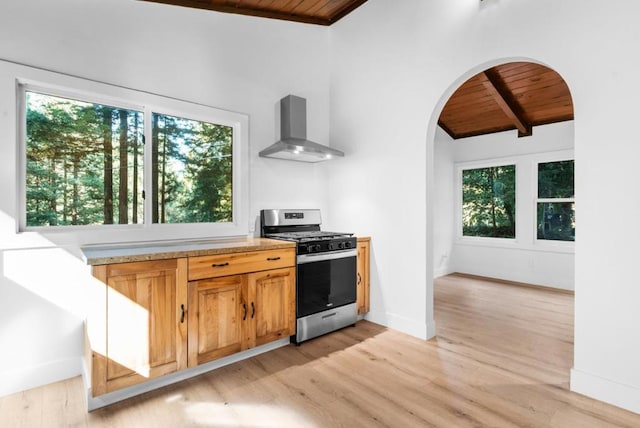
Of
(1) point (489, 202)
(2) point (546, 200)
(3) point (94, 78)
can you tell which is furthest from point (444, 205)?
(3) point (94, 78)

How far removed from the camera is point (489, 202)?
5.66m

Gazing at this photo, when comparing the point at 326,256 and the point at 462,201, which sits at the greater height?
the point at 462,201

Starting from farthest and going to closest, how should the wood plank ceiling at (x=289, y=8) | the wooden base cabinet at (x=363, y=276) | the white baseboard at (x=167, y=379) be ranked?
the wooden base cabinet at (x=363, y=276), the wood plank ceiling at (x=289, y=8), the white baseboard at (x=167, y=379)

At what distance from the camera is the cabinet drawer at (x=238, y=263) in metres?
2.23

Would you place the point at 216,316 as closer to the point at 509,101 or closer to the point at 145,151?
the point at 145,151

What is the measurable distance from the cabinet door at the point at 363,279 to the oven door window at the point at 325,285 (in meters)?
0.11

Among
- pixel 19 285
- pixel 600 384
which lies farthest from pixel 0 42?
pixel 600 384

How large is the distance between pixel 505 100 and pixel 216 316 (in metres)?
4.40

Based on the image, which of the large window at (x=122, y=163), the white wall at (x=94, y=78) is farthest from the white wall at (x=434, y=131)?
the large window at (x=122, y=163)

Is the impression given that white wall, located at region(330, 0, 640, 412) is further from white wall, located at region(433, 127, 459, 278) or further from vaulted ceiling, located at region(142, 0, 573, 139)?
white wall, located at region(433, 127, 459, 278)

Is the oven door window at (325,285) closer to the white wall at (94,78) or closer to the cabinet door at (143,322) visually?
the white wall at (94,78)

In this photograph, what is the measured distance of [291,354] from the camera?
8.79 feet

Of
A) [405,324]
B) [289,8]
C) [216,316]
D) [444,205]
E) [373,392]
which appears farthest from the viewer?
[444,205]

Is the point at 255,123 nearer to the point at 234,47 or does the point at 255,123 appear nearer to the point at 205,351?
the point at 234,47
